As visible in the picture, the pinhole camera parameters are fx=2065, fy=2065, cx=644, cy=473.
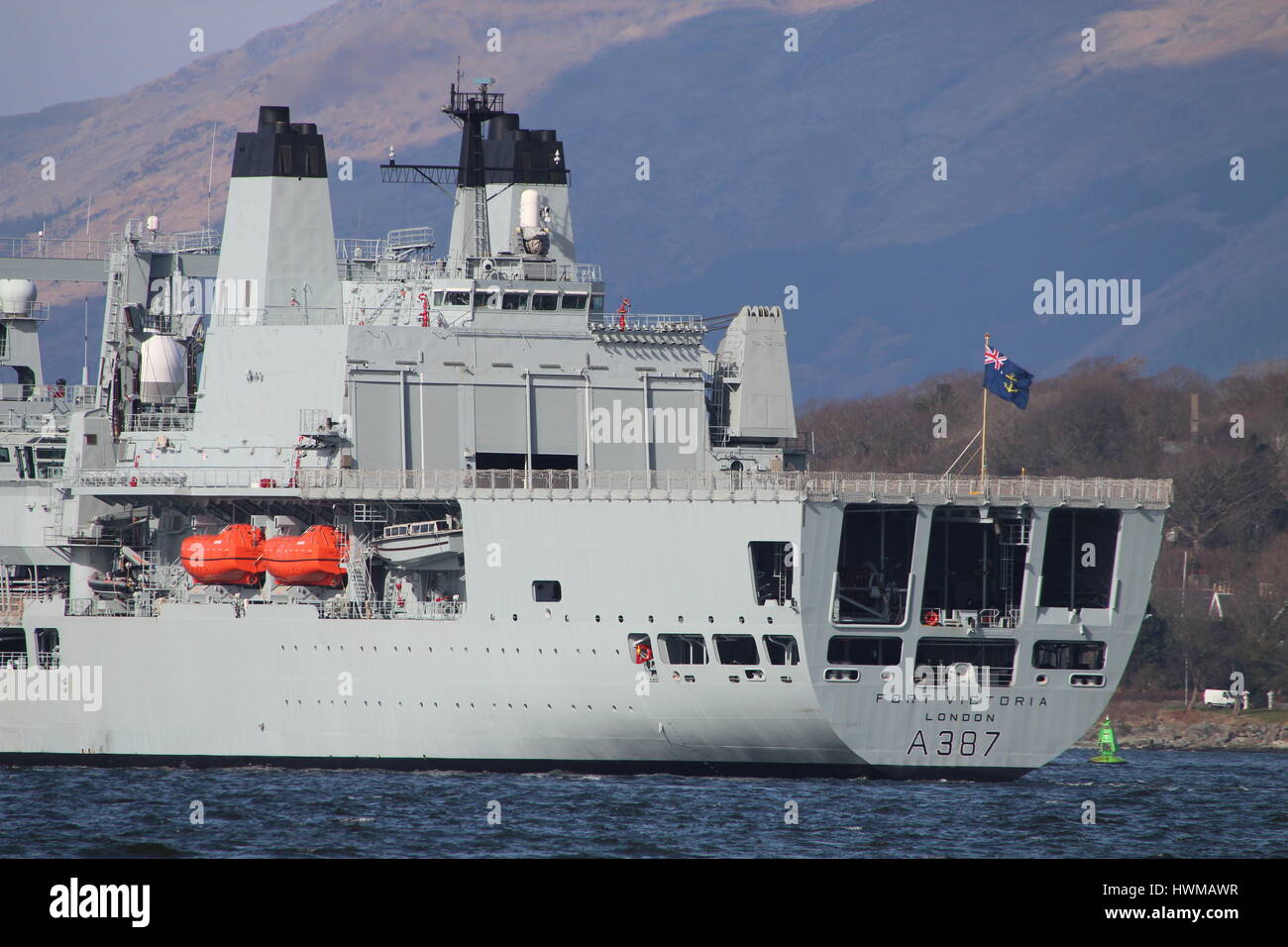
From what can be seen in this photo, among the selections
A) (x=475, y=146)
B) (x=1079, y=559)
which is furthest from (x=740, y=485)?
(x=475, y=146)

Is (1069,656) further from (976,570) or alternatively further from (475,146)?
(475,146)

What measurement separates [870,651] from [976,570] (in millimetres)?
3545

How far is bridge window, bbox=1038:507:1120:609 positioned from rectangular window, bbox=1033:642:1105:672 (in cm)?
91

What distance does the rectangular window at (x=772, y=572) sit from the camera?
45000 millimetres

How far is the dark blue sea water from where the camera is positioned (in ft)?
124

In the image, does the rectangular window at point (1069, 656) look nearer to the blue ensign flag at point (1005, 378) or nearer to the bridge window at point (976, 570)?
Answer: the bridge window at point (976, 570)

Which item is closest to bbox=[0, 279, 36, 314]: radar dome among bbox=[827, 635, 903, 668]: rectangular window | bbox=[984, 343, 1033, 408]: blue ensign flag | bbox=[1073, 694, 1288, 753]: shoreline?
bbox=[827, 635, 903, 668]: rectangular window

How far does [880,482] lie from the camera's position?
1788 inches

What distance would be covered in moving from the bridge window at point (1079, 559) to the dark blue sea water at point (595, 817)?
14.9ft

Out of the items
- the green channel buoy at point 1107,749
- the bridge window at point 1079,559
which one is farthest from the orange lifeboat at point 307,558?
the green channel buoy at point 1107,749

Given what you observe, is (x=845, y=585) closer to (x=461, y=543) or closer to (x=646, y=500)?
(x=646, y=500)

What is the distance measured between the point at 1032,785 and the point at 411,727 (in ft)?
48.2

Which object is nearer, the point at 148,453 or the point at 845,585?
the point at 845,585

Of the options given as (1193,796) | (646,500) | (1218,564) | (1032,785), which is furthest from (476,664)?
(1218,564)
